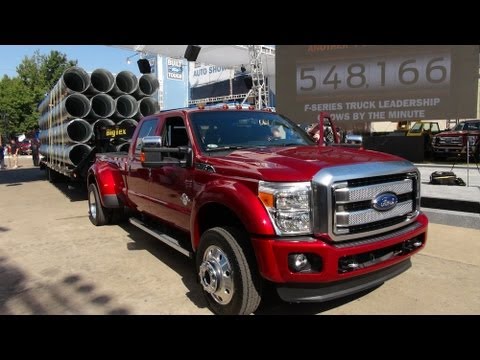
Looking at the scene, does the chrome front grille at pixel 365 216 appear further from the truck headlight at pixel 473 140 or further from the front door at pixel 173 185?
the truck headlight at pixel 473 140

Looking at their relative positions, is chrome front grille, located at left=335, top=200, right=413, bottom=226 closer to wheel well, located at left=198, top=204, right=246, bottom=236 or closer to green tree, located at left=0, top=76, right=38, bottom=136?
wheel well, located at left=198, top=204, right=246, bottom=236

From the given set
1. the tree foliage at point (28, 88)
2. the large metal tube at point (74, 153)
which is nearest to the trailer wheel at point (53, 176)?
the large metal tube at point (74, 153)

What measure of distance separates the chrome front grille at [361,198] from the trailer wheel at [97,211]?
507cm

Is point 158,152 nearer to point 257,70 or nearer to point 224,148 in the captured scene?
point 224,148

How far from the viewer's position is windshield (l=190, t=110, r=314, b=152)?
4336 mm

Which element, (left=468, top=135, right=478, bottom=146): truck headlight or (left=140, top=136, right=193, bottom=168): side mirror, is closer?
(left=140, top=136, right=193, bottom=168): side mirror

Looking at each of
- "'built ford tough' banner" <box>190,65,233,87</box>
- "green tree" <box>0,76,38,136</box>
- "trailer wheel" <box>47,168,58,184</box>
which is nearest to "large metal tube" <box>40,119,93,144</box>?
"trailer wheel" <box>47,168,58,184</box>

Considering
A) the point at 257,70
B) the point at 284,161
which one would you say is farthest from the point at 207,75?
the point at 284,161

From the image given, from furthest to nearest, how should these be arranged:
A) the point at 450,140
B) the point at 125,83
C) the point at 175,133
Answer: the point at 450,140 < the point at 125,83 < the point at 175,133

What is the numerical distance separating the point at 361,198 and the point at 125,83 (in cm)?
830

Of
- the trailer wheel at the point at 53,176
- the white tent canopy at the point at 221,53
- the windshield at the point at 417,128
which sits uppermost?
the white tent canopy at the point at 221,53

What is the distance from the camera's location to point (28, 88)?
147 feet

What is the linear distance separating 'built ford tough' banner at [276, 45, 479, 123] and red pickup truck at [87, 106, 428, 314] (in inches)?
493

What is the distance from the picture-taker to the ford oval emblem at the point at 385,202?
3.34 metres
